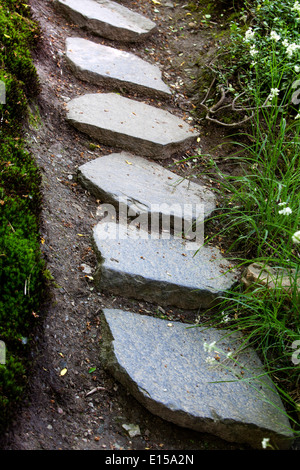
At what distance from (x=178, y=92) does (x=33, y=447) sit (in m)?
3.15

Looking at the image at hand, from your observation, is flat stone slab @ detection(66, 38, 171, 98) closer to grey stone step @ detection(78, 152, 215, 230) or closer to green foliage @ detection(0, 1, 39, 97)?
green foliage @ detection(0, 1, 39, 97)

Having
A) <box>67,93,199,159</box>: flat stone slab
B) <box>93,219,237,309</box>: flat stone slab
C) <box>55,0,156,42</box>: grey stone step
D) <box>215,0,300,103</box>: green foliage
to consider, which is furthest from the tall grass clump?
<box>55,0,156,42</box>: grey stone step

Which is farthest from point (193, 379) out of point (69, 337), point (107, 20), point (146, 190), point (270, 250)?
point (107, 20)

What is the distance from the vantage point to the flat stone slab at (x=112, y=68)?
3.60 meters

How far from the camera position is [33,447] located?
1670mm

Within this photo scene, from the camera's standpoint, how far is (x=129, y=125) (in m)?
3.26

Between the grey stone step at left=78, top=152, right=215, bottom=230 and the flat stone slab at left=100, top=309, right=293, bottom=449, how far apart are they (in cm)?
72

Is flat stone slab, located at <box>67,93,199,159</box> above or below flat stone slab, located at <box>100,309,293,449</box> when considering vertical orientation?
above

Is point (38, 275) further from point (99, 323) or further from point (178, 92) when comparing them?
point (178, 92)

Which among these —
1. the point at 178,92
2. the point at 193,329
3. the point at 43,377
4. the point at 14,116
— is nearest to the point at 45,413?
the point at 43,377

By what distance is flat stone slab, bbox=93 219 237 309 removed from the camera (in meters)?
2.34

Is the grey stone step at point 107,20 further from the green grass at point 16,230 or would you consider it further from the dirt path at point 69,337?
the green grass at point 16,230

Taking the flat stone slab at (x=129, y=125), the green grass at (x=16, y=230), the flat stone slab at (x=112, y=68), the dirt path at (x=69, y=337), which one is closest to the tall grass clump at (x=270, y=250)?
the dirt path at (x=69, y=337)

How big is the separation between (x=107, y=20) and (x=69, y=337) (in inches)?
125
